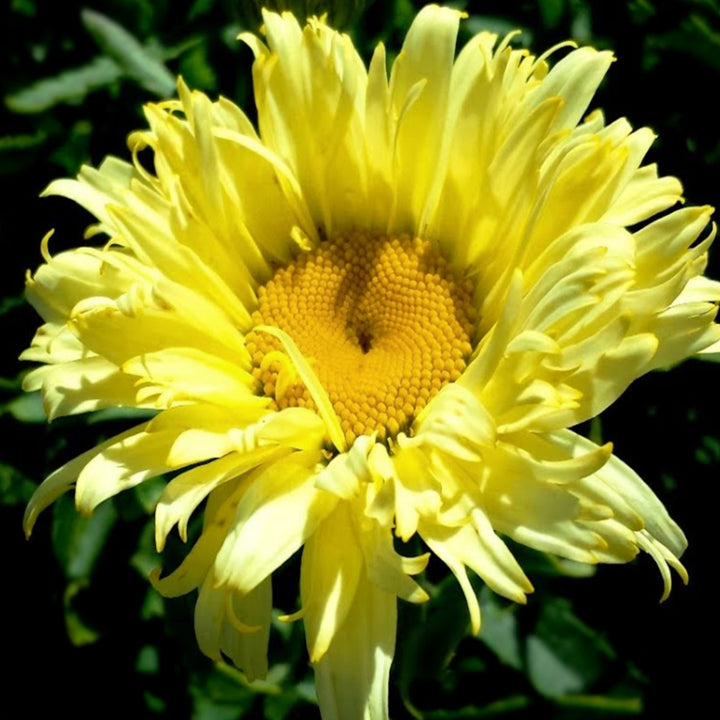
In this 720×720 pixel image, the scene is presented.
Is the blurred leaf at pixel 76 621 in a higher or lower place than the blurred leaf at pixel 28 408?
lower

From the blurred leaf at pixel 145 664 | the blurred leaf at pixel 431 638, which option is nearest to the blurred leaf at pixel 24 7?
the blurred leaf at pixel 145 664

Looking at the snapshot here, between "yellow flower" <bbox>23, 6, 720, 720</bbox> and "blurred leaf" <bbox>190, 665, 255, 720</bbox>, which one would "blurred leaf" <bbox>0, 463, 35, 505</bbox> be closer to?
"blurred leaf" <bbox>190, 665, 255, 720</bbox>

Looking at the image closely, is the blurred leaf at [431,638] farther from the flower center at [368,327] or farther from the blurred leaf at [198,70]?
the blurred leaf at [198,70]

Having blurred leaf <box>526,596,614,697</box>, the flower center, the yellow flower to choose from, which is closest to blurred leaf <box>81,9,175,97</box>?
the yellow flower

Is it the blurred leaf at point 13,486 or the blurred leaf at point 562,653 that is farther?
the blurred leaf at point 13,486

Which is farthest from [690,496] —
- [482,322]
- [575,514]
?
[575,514]

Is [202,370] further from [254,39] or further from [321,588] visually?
[254,39]

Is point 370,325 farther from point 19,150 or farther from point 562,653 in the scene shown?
point 19,150

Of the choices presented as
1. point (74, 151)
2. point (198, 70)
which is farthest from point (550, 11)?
point (74, 151)

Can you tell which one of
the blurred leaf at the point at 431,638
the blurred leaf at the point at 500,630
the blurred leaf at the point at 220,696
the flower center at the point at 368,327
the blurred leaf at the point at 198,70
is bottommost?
the blurred leaf at the point at 220,696
